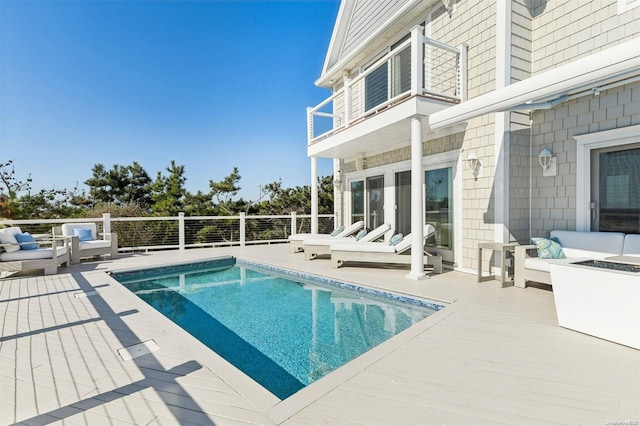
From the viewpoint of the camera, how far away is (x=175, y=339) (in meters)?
3.23

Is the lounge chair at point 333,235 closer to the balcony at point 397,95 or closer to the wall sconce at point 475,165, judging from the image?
the balcony at point 397,95

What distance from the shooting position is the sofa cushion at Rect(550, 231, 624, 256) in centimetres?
460

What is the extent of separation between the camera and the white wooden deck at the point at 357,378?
1.95 meters

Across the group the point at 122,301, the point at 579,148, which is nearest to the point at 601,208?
the point at 579,148

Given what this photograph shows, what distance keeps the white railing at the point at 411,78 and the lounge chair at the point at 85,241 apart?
657 cm

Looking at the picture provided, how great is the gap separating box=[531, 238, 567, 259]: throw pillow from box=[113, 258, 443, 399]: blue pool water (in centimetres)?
212

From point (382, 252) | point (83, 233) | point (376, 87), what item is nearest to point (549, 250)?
point (382, 252)

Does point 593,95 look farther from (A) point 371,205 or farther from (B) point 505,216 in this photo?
(A) point 371,205

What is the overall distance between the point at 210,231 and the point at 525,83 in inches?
501

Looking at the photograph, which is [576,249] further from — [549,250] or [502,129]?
[502,129]

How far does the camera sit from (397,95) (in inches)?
306

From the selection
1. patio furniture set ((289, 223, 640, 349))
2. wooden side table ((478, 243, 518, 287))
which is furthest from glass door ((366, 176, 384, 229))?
wooden side table ((478, 243, 518, 287))

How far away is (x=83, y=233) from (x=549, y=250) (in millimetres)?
10973

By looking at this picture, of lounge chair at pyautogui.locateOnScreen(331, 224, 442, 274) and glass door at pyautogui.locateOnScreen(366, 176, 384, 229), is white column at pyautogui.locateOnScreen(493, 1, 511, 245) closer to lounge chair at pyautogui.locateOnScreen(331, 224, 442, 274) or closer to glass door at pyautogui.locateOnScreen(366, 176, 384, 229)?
lounge chair at pyautogui.locateOnScreen(331, 224, 442, 274)
